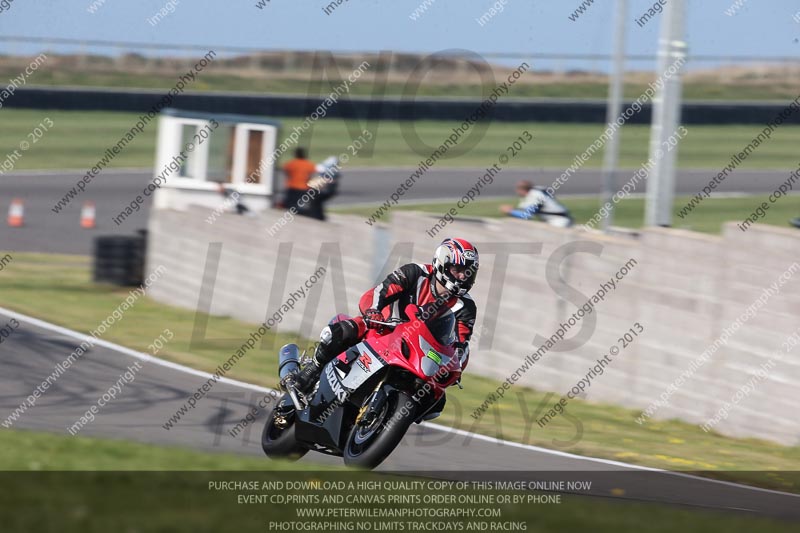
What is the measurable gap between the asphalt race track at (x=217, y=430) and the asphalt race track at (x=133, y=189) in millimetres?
10132

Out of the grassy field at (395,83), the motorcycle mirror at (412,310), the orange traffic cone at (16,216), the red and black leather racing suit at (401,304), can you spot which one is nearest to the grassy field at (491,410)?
the red and black leather racing suit at (401,304)

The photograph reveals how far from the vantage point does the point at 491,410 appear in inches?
522

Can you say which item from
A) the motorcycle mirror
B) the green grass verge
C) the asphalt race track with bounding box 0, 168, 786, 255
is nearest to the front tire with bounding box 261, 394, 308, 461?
the motorcycle mirror

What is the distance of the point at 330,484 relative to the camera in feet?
23.7

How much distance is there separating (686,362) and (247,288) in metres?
7.47

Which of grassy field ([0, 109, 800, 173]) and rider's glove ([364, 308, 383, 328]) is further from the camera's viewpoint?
grassy field ([0, 109, 800, 173])

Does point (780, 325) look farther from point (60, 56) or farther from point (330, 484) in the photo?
point (60, 56)

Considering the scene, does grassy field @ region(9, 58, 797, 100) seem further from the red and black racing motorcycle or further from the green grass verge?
the red and black racing motorcycle

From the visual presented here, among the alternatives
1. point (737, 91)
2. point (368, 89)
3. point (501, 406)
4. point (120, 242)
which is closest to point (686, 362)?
point (501, 406)

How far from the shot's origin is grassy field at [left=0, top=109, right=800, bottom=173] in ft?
120

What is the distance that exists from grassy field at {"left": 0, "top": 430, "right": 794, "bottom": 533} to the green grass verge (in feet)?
64.9

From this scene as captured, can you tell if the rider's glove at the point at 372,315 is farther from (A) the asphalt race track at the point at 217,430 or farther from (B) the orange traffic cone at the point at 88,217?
(B) the orange traffic cone at the point at 88,217

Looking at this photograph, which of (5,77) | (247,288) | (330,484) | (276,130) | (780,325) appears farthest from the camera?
(5,77)

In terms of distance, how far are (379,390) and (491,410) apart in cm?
477
